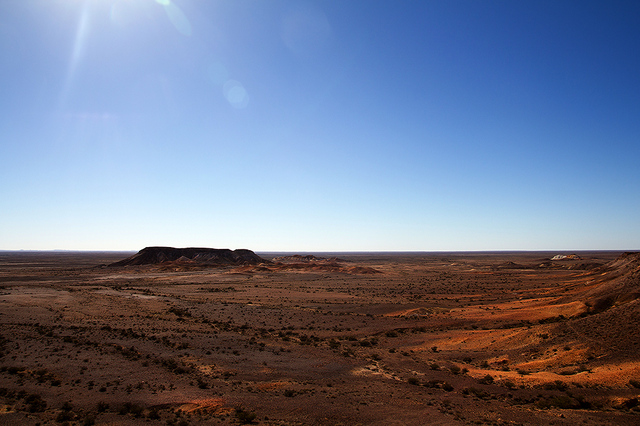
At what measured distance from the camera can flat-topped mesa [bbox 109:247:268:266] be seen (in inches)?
4870

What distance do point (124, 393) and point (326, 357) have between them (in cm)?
1144

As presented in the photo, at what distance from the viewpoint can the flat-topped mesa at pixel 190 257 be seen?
123688mm

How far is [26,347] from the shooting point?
2178cm

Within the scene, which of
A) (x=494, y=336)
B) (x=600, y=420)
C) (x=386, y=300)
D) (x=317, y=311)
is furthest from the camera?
(x=386, y=300)

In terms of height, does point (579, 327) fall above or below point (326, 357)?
above

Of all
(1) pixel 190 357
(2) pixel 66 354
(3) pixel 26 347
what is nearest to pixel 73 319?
(3) pixel 26 347

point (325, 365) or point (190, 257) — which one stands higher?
point (190, 257)

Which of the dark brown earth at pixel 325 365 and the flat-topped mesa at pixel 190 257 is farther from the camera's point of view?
the flat-topped mesa at pixel 190 257

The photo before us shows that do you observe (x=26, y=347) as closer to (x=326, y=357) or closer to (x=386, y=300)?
(x=326, y=357)

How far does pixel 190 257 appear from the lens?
136000 mm

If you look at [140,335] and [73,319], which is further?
[73,319]

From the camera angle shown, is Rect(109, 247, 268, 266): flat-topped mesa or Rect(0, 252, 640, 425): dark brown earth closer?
Rect(0, 252, 640, 425): dark brown earth

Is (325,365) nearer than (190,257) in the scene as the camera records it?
Yes

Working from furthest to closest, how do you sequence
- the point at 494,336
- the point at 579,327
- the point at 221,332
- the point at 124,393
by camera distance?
1. the point at 221,332
2. the point at 494,336
3. the point at 579,327
4. the point at 124,393
